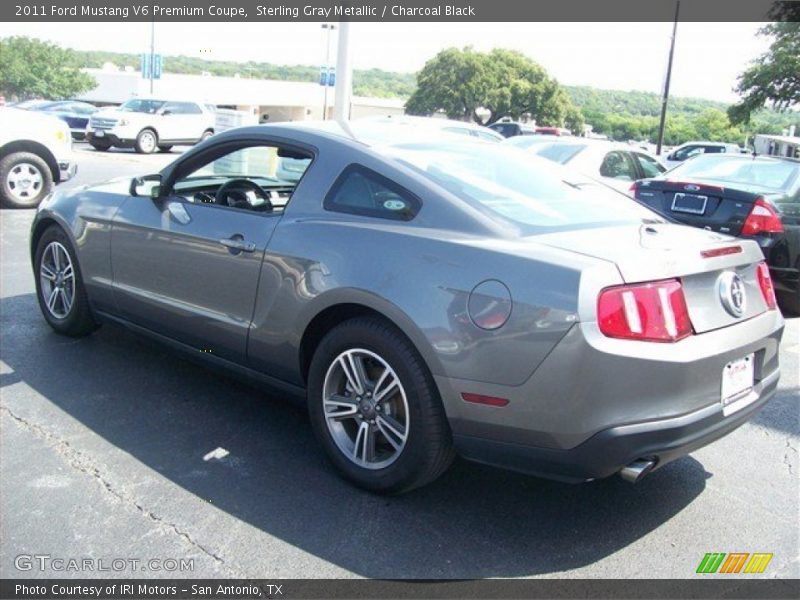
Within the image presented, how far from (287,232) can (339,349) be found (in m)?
0.65

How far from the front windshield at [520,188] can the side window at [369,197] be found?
154 millimetres

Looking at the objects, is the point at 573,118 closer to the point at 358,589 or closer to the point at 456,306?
the point at 456,306

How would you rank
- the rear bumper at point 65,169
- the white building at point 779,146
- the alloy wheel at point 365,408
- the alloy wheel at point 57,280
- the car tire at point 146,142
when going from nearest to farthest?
the alloy wheel at point 365,408, the alloy wheel at point 57,280, the rear bumper at point 65,169, the white building at point 779,146, the car tire at point 146,142

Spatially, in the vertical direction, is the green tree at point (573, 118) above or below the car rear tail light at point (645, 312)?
above

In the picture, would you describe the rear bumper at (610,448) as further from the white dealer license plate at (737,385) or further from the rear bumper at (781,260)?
the rear bumper at (781,260)

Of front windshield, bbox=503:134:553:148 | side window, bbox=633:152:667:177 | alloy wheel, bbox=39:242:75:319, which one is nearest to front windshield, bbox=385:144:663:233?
alloy wheel, bbox=39:242:75:319

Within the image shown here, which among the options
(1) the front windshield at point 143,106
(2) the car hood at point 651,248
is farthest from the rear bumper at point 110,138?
(2) the car hood at point 651,248

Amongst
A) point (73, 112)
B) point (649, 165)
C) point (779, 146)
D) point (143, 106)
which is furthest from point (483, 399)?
point (73, 112)

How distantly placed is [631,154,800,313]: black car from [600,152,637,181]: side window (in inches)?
89.2

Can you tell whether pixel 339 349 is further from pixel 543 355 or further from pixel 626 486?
pixel 626 486

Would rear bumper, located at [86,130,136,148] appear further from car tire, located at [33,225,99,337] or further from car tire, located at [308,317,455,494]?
car tire, located at [308,317,455,494]

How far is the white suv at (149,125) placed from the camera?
23141 millimetres

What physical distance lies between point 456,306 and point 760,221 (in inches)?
177

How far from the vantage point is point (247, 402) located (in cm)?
424
